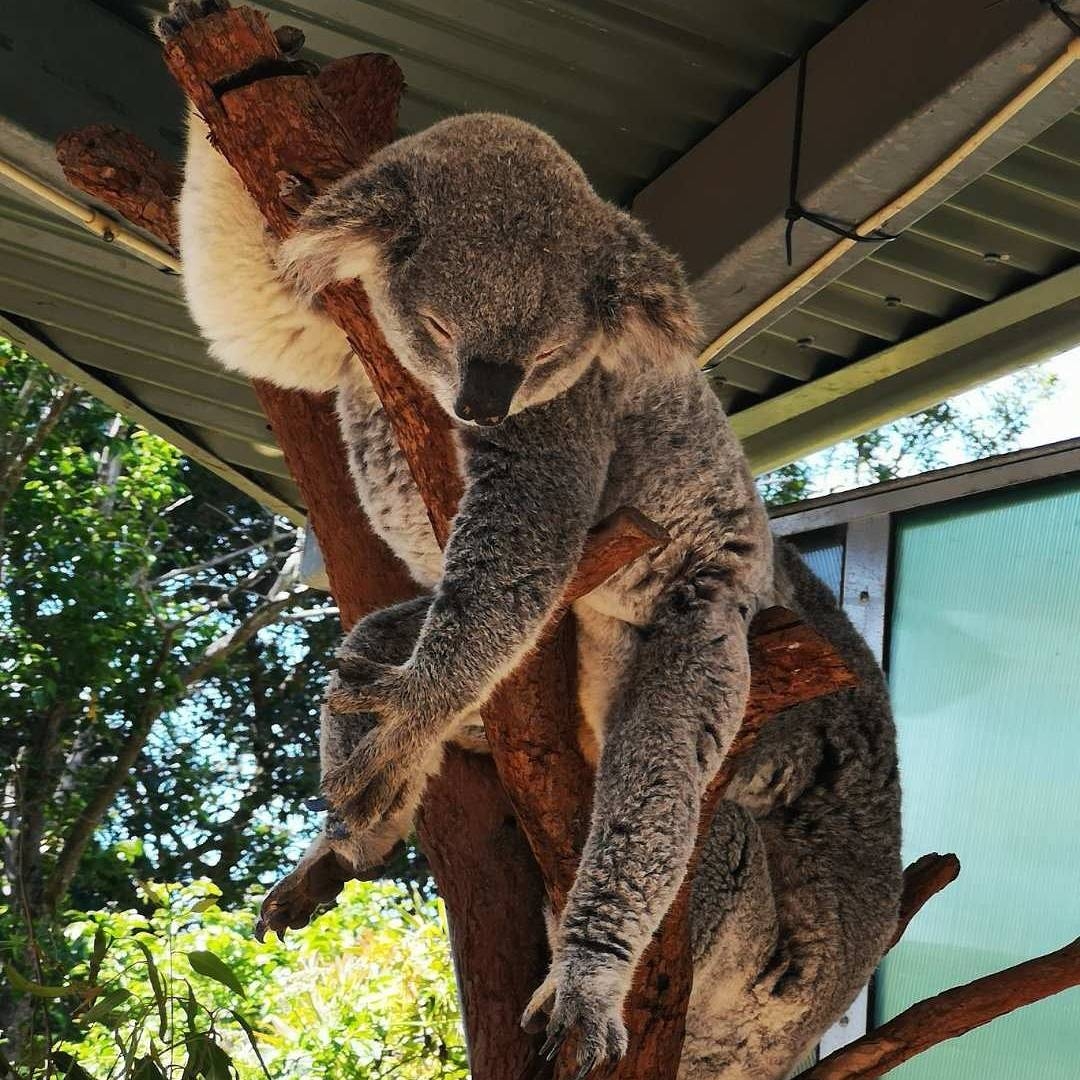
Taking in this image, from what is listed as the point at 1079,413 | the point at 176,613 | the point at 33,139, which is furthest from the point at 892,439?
the point at 33,139

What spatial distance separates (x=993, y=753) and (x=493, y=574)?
6.48ft

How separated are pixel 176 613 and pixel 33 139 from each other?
347 inches

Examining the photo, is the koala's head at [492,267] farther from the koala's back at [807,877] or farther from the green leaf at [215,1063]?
the green leaf at [215,1063]

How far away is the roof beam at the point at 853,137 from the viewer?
8.23ft

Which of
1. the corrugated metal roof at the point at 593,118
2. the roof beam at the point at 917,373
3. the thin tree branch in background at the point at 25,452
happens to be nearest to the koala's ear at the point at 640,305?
the corrugated metal roof at the point at 593,118

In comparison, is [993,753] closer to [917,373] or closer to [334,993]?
[917,373]

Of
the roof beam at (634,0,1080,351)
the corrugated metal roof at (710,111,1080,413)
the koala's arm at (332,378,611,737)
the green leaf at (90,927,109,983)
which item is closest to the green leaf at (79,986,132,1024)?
the green leaf at (90,927,109,983)

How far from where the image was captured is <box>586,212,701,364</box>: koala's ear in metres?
2.41

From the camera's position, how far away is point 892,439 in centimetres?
989

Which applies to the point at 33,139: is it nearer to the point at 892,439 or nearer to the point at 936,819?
the point at 936,819

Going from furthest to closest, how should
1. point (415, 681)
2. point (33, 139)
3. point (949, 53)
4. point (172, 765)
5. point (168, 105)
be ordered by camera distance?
point (172, 765)
point (168, 105)
point (33, 139)
point (949, 53)
point (415, 681)

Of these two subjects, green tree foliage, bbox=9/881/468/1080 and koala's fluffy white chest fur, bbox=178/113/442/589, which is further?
green tree foliage, bbox=9/881/468/1080

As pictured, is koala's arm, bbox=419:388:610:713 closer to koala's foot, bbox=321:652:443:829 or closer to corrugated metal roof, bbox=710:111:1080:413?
koala's foot, bbox=321:652:443:829

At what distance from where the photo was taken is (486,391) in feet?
7.13
